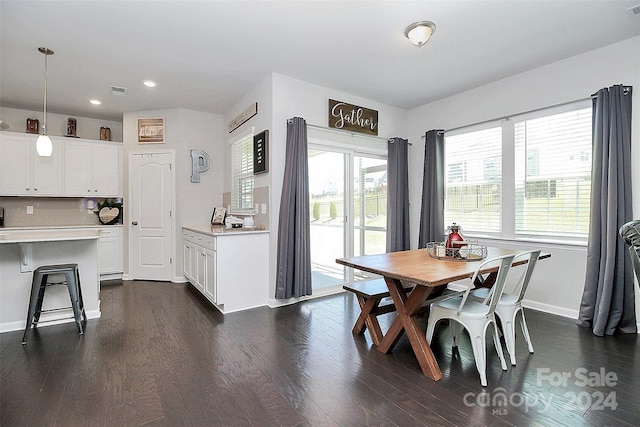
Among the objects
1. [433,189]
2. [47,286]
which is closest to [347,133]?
[433,189]

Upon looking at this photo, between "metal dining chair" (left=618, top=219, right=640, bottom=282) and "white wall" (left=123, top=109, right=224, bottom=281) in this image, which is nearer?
"metal dining chair" (left=618, top=219, right=640, bottom=282)

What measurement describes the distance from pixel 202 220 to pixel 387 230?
119 inches

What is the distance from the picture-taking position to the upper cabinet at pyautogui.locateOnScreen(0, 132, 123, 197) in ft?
14.6

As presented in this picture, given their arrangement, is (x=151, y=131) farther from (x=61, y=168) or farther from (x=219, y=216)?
(x=219, y=216)

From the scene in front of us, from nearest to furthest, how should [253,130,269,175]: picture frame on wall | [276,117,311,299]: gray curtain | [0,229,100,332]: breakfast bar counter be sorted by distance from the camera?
[0,229,100,332]: breakfast bar counter
[276,117,311,299]: gray curtain
[253,130,269,175]: picture frame on wall

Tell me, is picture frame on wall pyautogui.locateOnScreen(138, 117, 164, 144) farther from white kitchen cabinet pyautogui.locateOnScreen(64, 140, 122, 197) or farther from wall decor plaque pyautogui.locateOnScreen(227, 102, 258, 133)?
wall decor plaque pyautogui.locateOnScreen(227, 102, 258, 133)

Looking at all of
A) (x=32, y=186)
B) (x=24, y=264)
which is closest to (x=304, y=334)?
(x=24, y=264)

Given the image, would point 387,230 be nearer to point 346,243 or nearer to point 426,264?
point 346,243

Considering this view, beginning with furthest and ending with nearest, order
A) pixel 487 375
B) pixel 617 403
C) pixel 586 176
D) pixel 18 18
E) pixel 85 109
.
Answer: pixel 85 109 < pixel 586 176 < pixel 18 18 < pixel 487 375 < pixel 617 403

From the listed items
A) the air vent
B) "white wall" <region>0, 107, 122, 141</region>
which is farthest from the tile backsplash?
the air vent

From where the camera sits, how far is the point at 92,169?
4.94m

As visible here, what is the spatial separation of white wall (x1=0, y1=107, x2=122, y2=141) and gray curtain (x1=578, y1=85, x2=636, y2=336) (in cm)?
686

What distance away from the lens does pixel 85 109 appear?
479 centimetres

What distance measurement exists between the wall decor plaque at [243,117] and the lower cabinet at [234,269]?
164 centimetres
